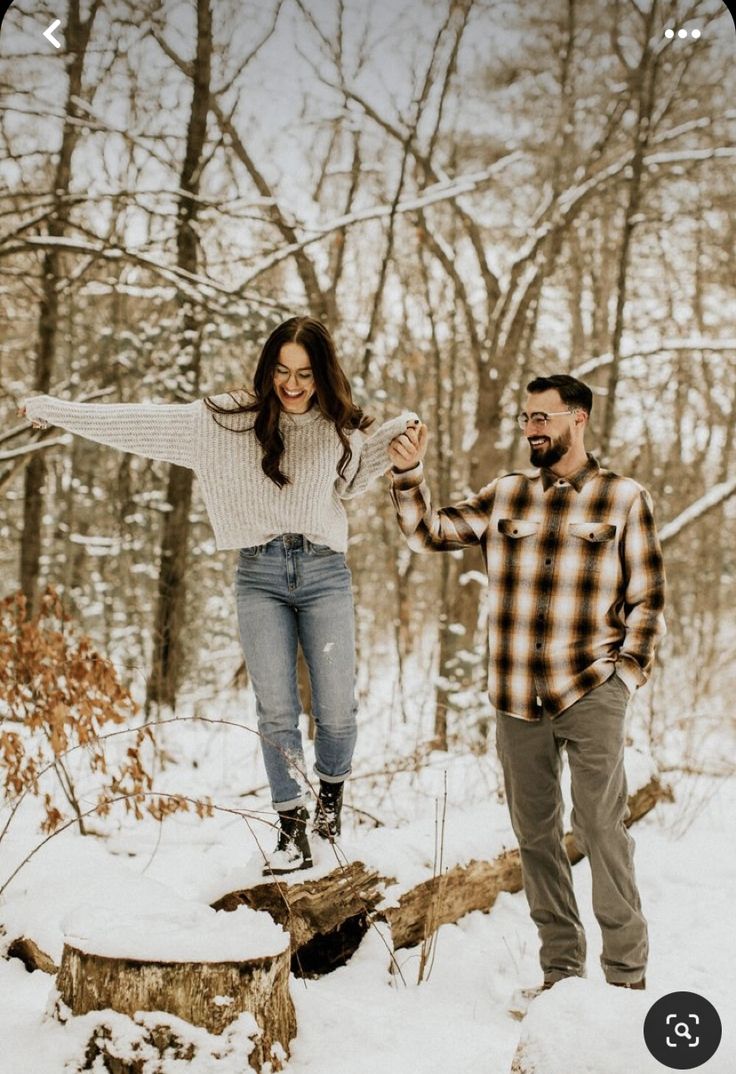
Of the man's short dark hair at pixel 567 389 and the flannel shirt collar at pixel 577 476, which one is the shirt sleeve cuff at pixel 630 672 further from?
the man's short dark hair at pixel 567 389

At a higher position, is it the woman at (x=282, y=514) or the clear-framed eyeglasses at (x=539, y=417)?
the clear-framed eyeglasses at (x=539, y=417)

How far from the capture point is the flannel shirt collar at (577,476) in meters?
2.87

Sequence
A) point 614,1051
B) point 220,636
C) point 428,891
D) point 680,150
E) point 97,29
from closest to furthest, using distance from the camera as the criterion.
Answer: point 614,1051 → point 428,891 → point 97,29 → point 680,150 → point 220,636

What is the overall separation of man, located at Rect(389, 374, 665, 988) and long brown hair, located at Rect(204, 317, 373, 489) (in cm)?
23

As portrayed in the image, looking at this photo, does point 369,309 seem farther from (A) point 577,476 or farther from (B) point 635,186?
(A) point 577,476

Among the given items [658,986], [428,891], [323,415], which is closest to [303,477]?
[323,415]

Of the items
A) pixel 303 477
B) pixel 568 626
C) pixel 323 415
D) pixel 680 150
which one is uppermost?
pixel 680 150

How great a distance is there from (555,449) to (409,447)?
0.49 m

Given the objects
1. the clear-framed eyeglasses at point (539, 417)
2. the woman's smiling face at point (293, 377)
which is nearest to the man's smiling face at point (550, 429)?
the clear-framed eyeglasses at point (539, 417)

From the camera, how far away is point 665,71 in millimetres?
7801

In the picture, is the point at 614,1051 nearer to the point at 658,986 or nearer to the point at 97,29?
the point at 658,986

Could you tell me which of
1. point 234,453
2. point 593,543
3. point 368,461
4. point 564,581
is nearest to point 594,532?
point 593,543

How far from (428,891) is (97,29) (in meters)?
4.75

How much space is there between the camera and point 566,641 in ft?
9.05
